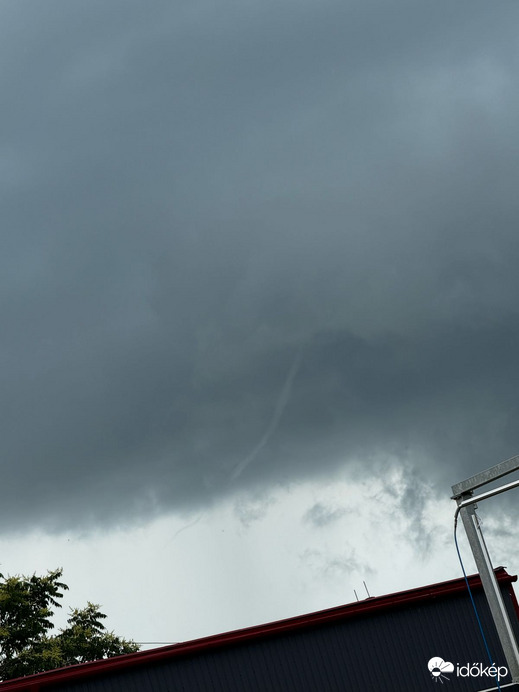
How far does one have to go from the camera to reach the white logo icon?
25758mm

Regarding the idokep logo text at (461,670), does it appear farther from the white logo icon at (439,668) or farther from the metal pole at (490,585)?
the metal pole at (490,585)

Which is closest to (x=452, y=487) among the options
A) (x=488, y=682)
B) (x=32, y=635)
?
(x=488, y=682)

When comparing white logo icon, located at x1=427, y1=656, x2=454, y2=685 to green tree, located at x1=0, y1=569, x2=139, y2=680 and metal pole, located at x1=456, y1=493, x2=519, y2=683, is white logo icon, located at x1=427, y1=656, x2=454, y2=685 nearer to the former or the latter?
metal pole, located at x1=456, y1=493, x2=519, y2=683

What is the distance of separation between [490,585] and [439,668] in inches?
593

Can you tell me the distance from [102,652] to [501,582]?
40247 millimetres

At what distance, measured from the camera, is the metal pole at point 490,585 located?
40.7 feet

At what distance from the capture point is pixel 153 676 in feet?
79.0

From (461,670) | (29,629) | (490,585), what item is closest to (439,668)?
(461,670)

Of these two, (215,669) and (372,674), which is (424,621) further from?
(215,669)

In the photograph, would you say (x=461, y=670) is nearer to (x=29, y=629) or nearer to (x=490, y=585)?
(x=490, y=585)

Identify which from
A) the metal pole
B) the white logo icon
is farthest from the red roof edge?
the metal pole

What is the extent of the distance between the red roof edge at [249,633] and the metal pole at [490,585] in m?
13.5

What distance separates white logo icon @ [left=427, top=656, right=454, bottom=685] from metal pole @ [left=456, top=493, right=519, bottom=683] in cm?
1413

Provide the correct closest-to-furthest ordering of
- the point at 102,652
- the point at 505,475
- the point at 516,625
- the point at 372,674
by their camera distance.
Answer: the point at 505,475
the point at 372,674
the point at 516,625
the point at 102,652
